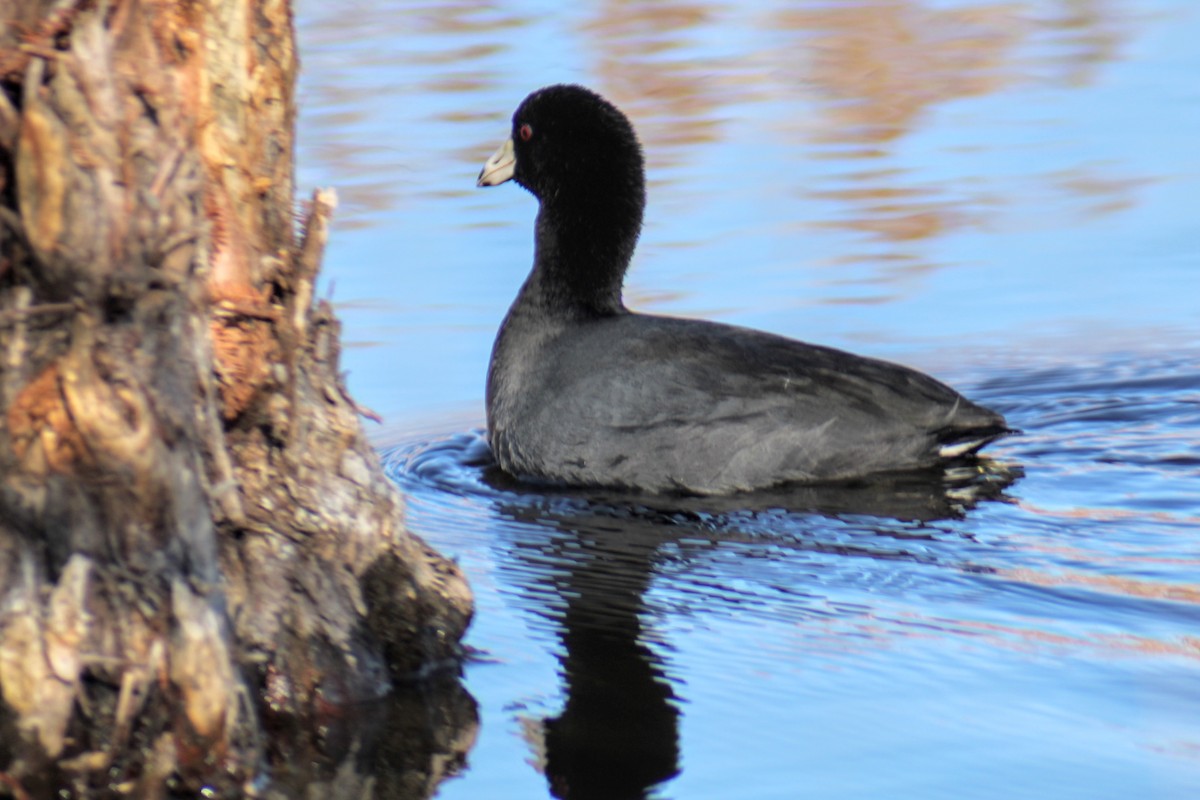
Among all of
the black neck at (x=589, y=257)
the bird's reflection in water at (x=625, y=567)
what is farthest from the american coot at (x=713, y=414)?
the black neck at (x=589, y=257)

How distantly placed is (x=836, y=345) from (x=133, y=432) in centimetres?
415

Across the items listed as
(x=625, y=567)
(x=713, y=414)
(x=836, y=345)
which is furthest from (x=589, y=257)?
(x=625, y=567)

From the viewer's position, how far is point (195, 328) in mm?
3018

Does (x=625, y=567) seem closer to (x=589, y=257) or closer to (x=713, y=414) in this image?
(x=713, y=414)

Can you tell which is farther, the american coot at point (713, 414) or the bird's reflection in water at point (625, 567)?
the american coot at point (713, 414)

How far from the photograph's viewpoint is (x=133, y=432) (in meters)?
2.89

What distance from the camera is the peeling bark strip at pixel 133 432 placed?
9.30ft

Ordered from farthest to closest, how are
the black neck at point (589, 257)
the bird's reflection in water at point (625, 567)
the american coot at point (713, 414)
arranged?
the black neck at point (589, 257), the american coot at point (713, 414), the bird's reflection in water at point (625, 567)

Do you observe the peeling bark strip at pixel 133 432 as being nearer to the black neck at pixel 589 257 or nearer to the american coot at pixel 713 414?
the american coot at pixel 713 414

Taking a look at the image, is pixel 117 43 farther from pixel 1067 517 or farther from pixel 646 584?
pixel 1067 517

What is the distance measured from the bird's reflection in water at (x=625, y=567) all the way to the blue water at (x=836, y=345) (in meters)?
0.02

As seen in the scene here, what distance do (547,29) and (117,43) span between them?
348 inches

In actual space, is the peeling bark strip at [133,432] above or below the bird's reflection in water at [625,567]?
above

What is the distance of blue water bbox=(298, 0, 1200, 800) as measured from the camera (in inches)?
132
